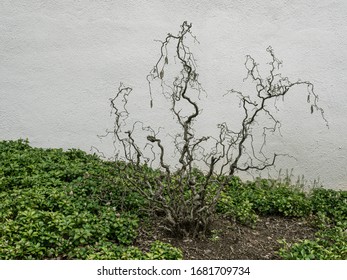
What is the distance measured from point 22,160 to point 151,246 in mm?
2231

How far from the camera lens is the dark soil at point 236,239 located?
179 inches

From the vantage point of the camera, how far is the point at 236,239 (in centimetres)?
480

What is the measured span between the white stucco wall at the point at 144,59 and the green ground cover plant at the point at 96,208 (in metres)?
0.44

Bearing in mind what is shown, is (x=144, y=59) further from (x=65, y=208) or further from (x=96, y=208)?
(x=65, y=208)

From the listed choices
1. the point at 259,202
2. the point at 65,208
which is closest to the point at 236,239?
the point at 259,202

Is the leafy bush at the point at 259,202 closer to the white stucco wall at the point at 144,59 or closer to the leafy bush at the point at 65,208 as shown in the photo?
the white stucco wall at the point at 144,59

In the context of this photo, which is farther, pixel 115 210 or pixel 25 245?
pixel 115 210

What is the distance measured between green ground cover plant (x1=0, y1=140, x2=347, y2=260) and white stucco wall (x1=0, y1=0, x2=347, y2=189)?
0.44m

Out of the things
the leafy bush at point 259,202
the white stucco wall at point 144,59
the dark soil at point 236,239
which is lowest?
the dark soil at point 236,239

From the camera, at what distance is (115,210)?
5062mm

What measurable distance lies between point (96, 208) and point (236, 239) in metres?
1.36

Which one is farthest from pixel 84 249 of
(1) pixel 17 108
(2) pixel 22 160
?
(1) pixel 17 108

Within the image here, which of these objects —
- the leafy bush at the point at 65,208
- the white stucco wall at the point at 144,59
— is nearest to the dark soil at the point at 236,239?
the leafy bush at the point at 65,208
